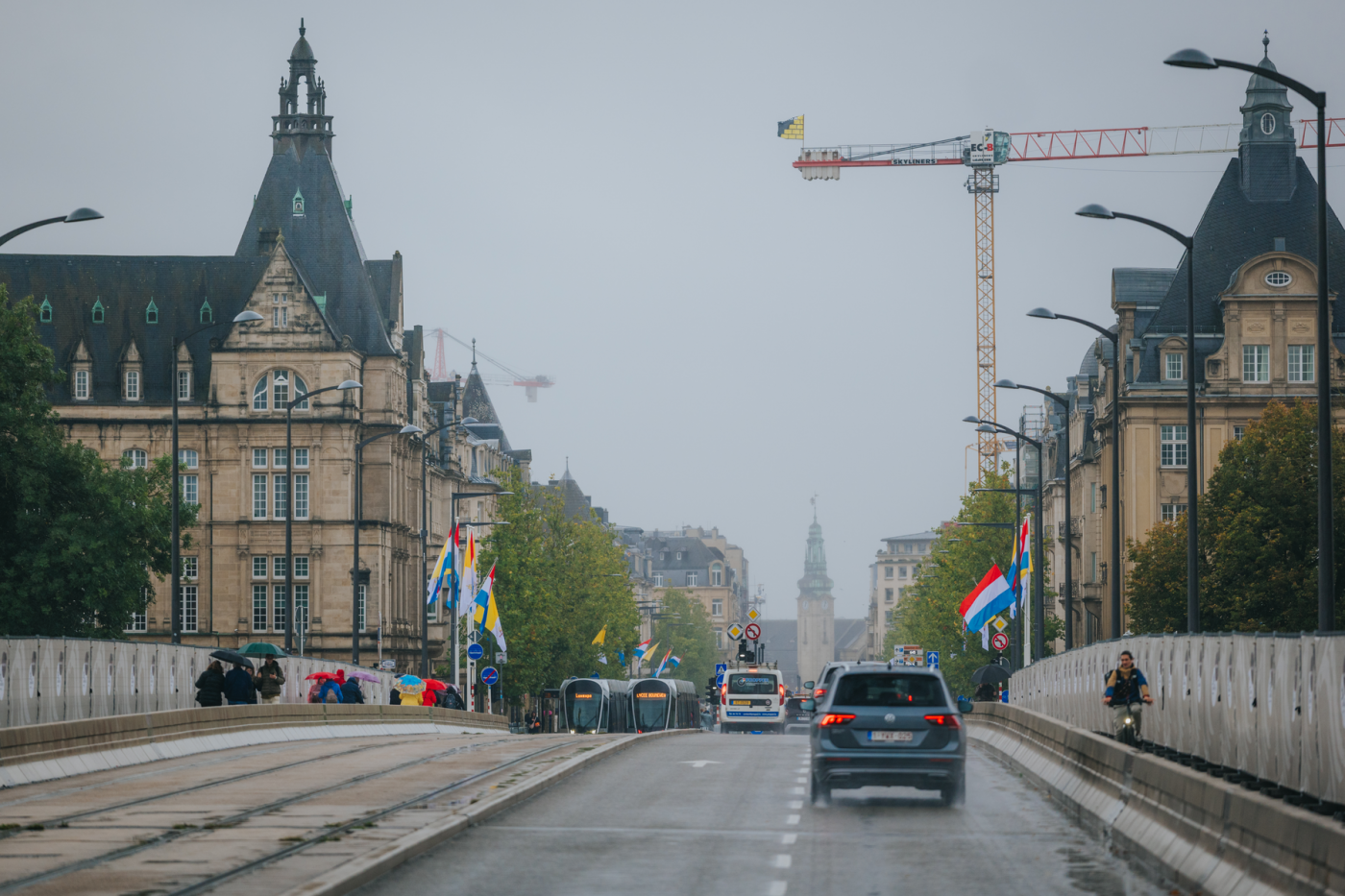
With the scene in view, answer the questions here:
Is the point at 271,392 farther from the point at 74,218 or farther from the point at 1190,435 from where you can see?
the point at 1190,435

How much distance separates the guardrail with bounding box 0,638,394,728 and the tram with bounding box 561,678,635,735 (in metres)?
31.8

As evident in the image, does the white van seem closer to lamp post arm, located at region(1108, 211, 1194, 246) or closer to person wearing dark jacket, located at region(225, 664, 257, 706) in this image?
person wearing dark jacket, located at region(225, 664, 257, 706)

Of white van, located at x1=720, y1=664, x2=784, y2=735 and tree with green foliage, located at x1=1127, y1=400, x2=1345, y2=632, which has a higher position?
tree with green foliage, located at x1=1127, y1=400, x2=1345, y2=632

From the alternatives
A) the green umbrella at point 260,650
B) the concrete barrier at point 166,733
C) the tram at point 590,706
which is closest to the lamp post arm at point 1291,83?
the concrete barrier at point 166,733

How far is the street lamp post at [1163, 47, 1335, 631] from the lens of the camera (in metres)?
22.6

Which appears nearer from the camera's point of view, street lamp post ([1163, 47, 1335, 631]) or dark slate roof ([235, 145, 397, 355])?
street lamp post ([1163, 47, 1335, 631])

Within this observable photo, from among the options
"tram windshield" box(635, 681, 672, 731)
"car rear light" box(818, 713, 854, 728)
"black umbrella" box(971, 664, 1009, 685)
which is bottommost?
"tram windshield" box(635, 681, 672, 731)

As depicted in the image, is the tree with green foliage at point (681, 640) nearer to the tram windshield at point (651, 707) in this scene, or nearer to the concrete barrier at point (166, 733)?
the tram windshield at point (651, 707)

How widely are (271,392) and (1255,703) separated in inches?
3136

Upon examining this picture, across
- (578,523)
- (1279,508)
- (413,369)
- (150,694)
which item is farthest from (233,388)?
(150,694)

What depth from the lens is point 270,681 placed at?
42.8 metres

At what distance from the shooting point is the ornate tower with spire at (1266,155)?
83312mm

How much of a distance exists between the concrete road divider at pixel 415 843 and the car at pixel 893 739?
3747 millimetres

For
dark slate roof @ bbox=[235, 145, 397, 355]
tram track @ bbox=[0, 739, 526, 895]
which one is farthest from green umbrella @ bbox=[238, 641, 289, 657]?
dark slate roof @ bbox=[235, 145, 397, 355]
